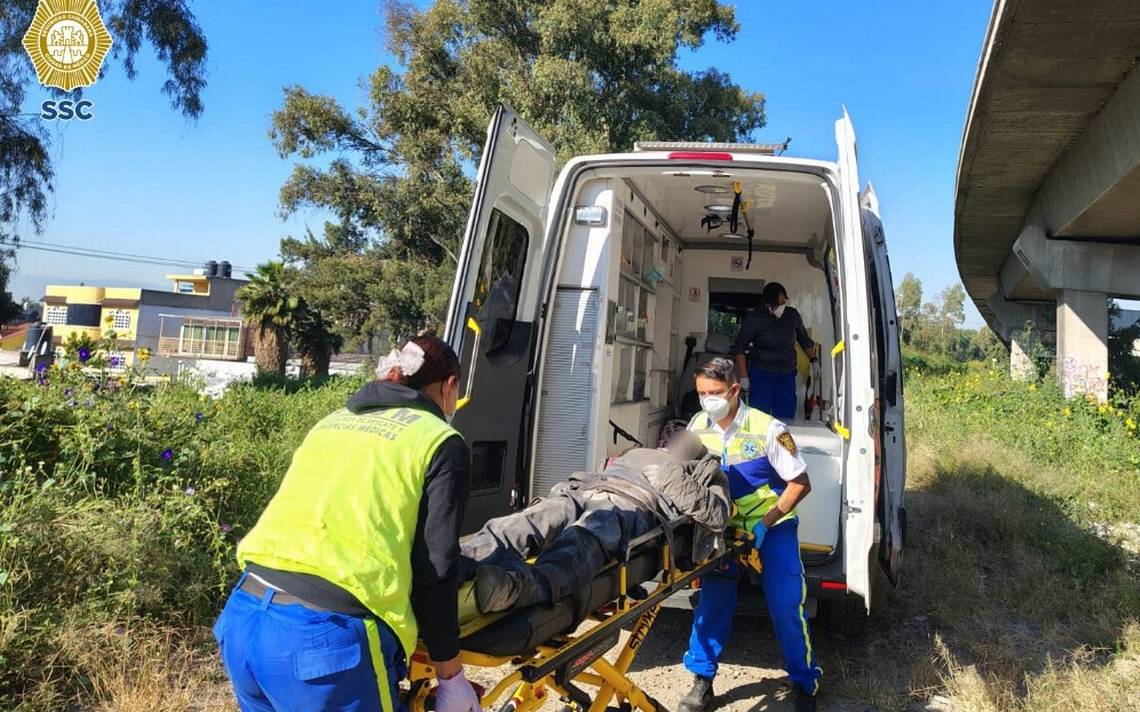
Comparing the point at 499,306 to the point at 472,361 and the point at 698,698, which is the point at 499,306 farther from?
the point at 698,698

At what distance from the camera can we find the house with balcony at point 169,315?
178ft

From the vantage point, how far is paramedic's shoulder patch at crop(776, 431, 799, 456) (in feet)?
12.5

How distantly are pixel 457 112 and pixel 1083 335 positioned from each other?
15.1 m

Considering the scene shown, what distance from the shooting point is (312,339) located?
2709 centimetres

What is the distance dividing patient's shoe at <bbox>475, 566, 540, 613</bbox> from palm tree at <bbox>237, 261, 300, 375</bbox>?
975 inches

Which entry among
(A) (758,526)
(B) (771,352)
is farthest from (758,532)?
(B) (771,352)

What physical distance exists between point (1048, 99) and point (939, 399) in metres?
6.07

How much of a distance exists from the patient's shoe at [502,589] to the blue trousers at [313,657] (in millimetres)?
352

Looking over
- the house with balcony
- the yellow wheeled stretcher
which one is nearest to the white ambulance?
the yellow wheeled stretcher

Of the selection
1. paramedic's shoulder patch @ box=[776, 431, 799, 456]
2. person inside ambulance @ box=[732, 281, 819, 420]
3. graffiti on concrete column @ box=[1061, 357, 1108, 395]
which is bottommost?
paramedic's shoulder patch @ box=[776, 431, 799, 456]

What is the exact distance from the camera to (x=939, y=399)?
1434 cm

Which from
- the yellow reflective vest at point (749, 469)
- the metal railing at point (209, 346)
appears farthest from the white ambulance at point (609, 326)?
the metal railing at point (209, 346)

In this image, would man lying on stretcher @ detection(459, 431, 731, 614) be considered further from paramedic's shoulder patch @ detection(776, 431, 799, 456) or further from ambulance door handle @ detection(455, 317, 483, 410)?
ambulance door handle @ detection(455, 317, 483, 410)

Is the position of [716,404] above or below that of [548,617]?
above
